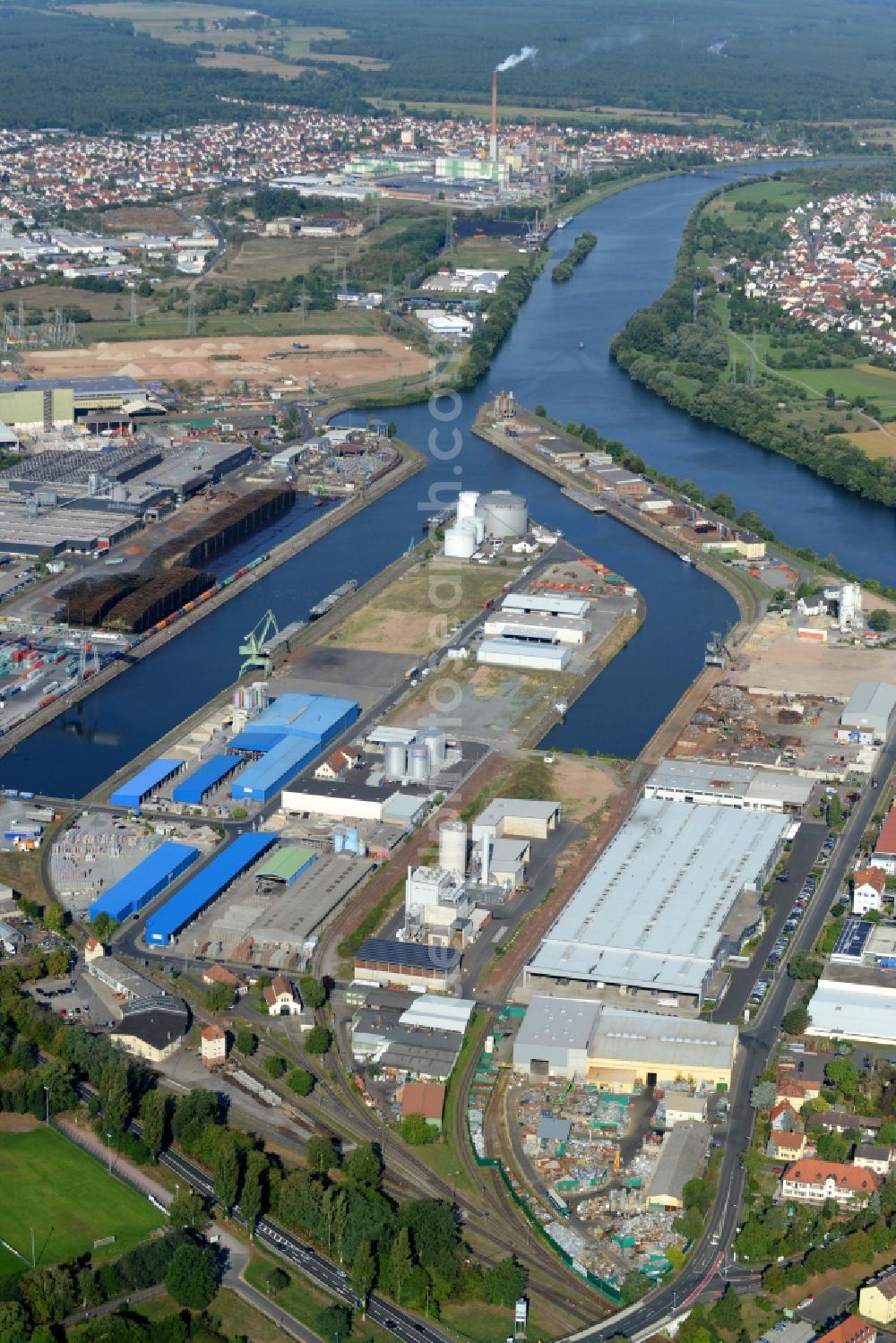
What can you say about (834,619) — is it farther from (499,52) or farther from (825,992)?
(499,52)

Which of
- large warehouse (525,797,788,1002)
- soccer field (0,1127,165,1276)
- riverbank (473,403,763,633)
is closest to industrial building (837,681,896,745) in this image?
large warehouse (525,797,788,1002)

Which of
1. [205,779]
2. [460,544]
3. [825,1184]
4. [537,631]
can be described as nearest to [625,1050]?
[825,1184]

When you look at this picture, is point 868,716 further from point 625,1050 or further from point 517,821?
point 625,1050

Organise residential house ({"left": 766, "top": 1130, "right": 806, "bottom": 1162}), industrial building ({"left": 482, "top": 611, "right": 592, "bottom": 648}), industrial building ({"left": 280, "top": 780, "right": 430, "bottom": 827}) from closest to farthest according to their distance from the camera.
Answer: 1. residential house ({"left": 766, "top": 1130, "right": 806, "bottom": 1162})
2. industrial building ({"left": 280, "top": 780, "right": 430, "bottom": 827})
3. industrial building ({"left": 482, "top": 611, "right": 592, "bottom": 648})

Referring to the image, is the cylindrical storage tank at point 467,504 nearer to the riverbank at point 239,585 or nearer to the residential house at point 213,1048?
the riverbank at point 239,585

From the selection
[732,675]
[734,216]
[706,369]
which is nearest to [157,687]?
[732,675]

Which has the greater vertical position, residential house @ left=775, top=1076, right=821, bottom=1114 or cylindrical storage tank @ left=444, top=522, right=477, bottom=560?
residential house @ left=775, top=1076, right=821, bottom=1114

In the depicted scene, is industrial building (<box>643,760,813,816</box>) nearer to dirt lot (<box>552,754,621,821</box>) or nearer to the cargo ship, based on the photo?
dirt lot (<box>552,754,621,821</box>)
